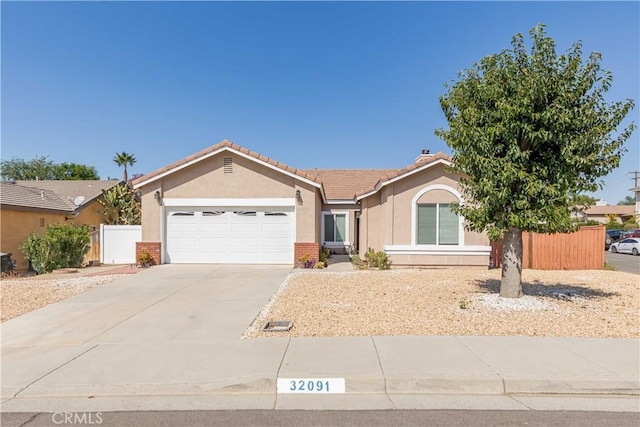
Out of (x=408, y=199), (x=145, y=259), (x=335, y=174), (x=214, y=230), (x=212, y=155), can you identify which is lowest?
(x=145, y=259)

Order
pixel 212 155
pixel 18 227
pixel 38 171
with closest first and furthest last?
pixel 212 155 < pixel 18 227 < pixel 38 171

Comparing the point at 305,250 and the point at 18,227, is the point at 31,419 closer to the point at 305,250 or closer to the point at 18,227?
the point at 305,250

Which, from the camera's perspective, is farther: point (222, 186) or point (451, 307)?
point (222, 186)

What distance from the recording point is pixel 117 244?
1483 centimetres

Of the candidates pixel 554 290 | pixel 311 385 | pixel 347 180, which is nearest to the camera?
pixel 311 385

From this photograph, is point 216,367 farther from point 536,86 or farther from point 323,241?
point 323,241

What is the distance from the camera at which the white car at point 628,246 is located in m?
25.0

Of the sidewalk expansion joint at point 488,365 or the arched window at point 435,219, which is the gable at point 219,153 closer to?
the arched window at point 435,219

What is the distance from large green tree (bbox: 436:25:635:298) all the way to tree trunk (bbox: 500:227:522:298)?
410mm

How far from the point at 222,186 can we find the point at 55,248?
6.58 m

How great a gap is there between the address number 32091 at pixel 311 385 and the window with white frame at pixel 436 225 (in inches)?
389

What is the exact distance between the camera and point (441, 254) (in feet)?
43.8

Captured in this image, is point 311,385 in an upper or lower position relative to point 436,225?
lower

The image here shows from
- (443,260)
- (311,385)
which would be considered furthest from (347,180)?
(311,385)
